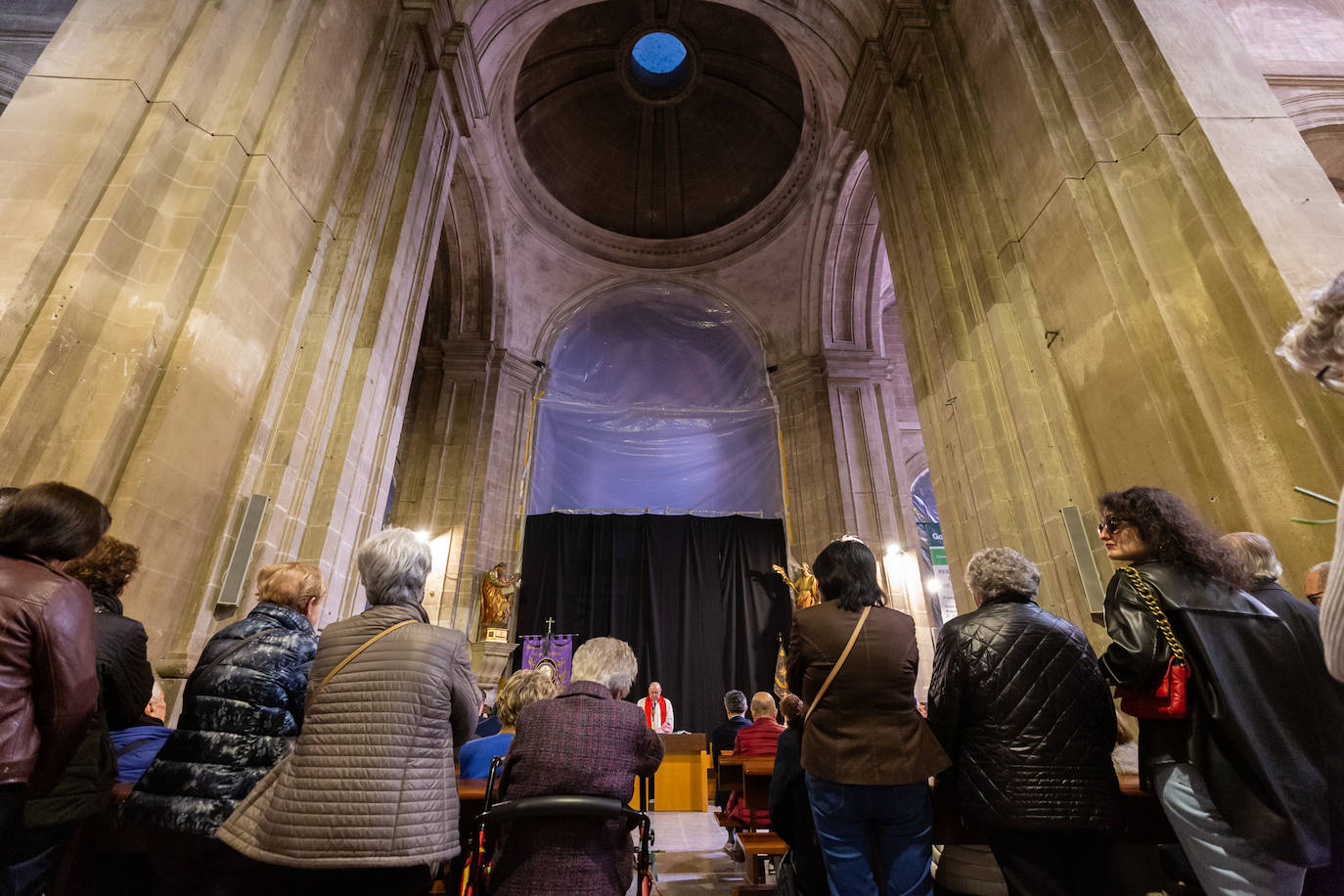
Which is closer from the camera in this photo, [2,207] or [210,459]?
[2,207]

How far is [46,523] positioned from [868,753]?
79.5 inches

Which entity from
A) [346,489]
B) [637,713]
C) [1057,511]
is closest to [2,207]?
[346,489]

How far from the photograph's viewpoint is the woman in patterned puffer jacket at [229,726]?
1460 millimetres

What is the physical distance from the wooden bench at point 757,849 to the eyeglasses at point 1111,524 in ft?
7.09

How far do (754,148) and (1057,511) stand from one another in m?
10.6

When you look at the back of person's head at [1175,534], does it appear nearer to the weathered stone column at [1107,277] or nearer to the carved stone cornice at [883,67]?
the weathered stone column at [1107,277]

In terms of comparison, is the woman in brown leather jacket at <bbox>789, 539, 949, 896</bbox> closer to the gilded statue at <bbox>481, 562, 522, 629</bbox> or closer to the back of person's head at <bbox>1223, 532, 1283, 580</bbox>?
the back of person's head at <bbox>1223, 532, 1283, 580</bbox>

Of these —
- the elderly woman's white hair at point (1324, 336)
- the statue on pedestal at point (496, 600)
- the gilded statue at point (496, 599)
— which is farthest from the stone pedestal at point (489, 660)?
the elderly woman's white hair at point (1324, 336)

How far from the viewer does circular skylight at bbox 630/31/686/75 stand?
1198cm

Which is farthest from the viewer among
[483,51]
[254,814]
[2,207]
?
[483,51]

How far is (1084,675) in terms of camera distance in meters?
1.62

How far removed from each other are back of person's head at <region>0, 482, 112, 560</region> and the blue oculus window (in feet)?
42.9

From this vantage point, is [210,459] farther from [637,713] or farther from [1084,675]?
[1084,675]

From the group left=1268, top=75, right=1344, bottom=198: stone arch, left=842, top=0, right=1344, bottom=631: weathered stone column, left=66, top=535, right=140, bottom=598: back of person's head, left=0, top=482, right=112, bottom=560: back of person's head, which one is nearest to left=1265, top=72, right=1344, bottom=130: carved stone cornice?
left=1268, top=75, right=1344, bottom=198: stone arch
